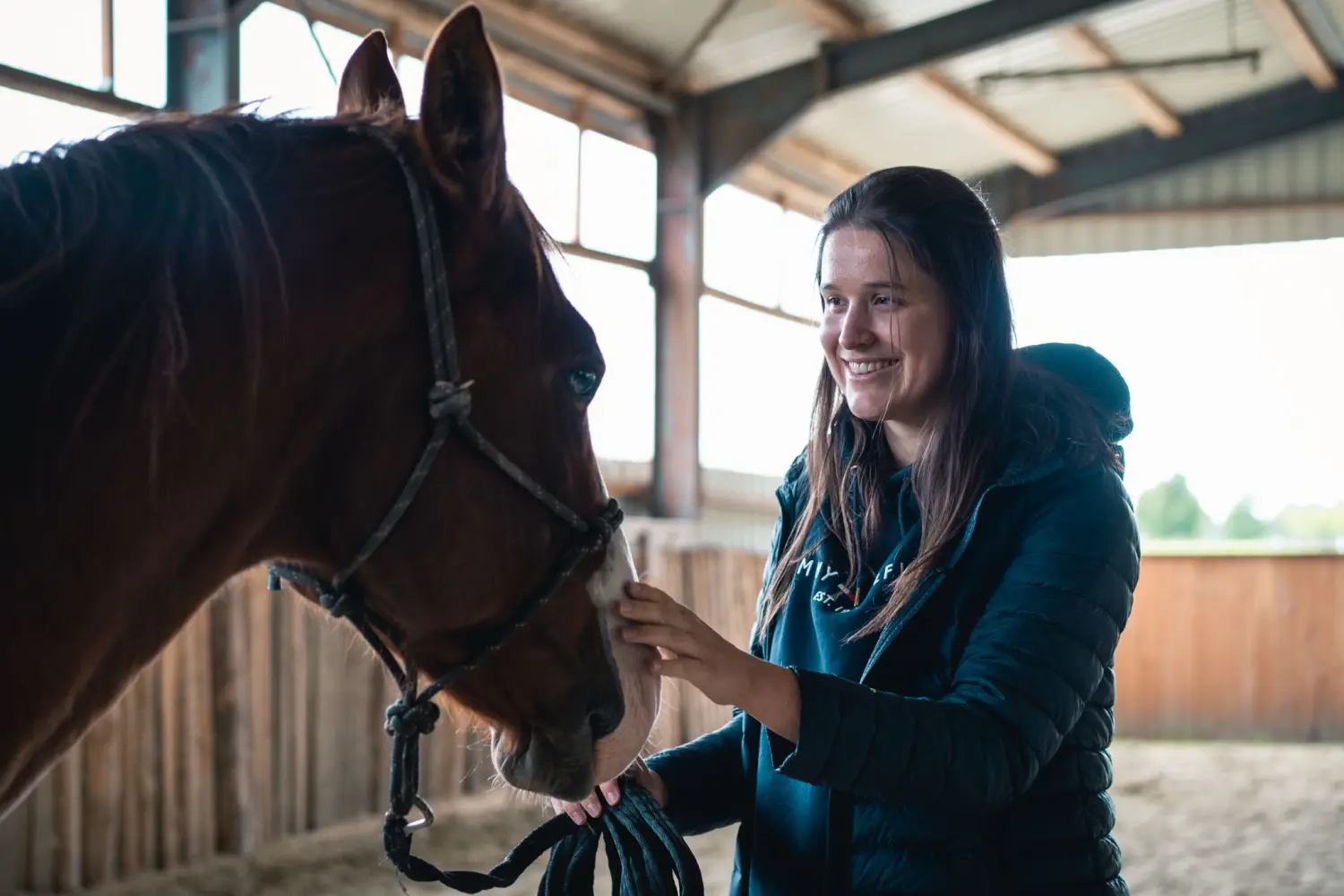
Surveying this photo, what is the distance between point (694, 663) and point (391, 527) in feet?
1.10

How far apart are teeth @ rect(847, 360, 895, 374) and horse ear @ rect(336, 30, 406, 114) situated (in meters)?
0.60

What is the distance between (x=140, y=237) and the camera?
918 millimetres

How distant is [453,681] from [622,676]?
16cm

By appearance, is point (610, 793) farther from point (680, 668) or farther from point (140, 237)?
point (140, 237)

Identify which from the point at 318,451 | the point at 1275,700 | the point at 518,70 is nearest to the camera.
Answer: the point at 318,451

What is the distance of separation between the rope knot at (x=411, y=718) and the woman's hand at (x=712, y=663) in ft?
0.64

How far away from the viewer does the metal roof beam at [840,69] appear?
639 cm

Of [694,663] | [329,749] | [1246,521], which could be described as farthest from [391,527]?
[1246,521]

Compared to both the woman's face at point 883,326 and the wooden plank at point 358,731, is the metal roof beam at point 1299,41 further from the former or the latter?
the woman's face at point 883,326

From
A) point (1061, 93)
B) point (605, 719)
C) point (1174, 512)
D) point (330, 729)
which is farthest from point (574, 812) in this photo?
point (1174, 512)

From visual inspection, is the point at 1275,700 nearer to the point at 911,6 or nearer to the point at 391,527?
the point at 911,6

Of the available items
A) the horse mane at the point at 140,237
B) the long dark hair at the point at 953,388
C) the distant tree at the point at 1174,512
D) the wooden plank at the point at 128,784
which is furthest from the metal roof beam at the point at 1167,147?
the horse mane at the point at 140,237

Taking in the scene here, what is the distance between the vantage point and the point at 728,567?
7602 mm

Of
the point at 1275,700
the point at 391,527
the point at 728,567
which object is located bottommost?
the point at 1275,700
